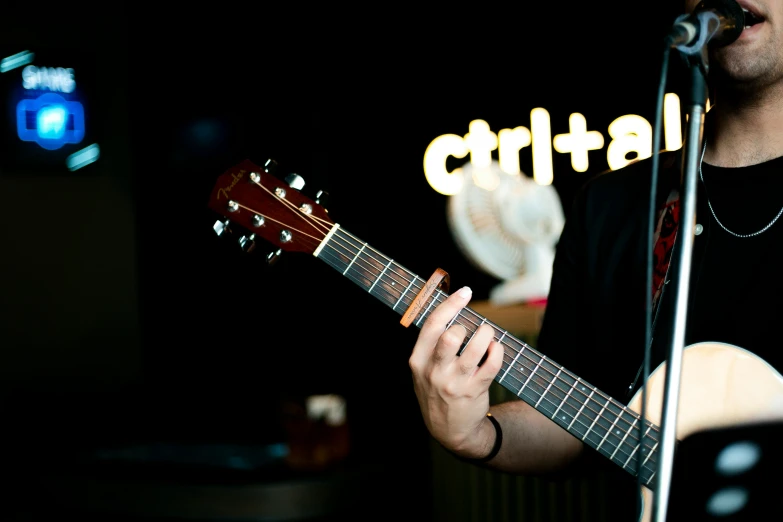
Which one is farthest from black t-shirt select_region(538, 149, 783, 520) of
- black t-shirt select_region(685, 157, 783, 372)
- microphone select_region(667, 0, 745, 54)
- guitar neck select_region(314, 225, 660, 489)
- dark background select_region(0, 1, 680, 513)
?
dark background select_region(0, 1, 680, 513)

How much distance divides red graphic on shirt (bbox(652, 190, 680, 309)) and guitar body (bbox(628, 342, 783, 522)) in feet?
0.53

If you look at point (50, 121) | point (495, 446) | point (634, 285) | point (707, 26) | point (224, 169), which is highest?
point (707, 26)

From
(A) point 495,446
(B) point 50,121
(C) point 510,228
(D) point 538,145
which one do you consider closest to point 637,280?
(A) point 495,446

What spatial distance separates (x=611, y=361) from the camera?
1.51 metres

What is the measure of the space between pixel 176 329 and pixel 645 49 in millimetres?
3412

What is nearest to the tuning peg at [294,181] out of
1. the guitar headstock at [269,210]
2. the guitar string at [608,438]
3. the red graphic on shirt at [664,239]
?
the guitar headstock at [269,210]

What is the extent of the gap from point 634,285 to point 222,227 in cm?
75

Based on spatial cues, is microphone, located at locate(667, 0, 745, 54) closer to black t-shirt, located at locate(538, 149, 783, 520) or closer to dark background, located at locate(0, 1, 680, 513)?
black t-shirt, located at locate(538, 149, 783, 520)

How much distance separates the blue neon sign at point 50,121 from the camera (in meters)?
4.92

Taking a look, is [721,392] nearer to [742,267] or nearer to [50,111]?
[742,267]

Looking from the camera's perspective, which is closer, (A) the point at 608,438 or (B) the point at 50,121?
(A) the point at 608,438

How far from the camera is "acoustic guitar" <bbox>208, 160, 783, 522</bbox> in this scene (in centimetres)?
129

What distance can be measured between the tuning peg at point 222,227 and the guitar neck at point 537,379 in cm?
16

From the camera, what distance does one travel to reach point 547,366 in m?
1.34
